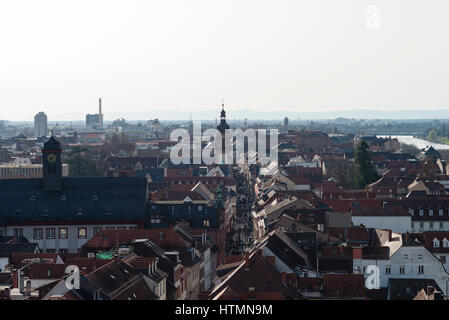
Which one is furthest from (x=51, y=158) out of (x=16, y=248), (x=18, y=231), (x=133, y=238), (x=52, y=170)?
(x=133, y=238)

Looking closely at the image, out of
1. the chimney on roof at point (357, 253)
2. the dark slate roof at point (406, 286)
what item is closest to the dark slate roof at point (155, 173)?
the chimney on roof at point (357, 253)

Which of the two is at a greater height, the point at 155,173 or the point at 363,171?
the point at 363,171

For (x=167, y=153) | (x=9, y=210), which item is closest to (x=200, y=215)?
(x=9, y=210)

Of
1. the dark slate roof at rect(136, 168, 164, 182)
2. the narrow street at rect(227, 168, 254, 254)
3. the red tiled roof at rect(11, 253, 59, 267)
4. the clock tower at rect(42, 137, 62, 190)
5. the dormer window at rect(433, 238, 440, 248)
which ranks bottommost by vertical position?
the narrow street at rect(227, 168, 254, 254)

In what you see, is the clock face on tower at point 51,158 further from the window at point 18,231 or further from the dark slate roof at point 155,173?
the dark slate roof at point 155,173

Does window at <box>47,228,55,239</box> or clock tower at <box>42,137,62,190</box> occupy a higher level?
clock tower at <box>42,137,62,190</box>

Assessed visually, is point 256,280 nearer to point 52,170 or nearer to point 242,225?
point 52,170

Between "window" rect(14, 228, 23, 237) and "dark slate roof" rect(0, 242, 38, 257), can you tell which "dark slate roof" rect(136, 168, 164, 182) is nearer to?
"window" rect(14, 228, 23, 237)

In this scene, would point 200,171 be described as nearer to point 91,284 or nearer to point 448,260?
point 448,260

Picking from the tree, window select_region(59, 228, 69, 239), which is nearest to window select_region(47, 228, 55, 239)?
window select_region(59, 228, 69, 239)
